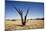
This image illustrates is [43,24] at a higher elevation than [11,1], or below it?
below

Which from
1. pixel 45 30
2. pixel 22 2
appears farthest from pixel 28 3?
pixel 45 30

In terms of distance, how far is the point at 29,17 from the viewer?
4.14 ft

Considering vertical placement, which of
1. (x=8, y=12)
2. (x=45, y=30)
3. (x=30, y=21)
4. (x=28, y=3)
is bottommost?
(x=45, y=30)

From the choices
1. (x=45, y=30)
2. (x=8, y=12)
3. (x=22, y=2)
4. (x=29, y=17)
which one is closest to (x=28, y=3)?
(x=22, y=2)

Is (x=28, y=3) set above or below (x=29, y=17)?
above

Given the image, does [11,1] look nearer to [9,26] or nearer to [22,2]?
[22,2]

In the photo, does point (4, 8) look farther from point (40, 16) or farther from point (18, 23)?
point (40, 16)

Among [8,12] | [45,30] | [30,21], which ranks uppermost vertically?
[8,12]

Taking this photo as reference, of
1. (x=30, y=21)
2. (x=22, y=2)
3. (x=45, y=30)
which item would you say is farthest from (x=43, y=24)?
(x=22, y=2)

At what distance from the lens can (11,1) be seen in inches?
48.5

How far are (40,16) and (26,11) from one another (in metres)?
0.20

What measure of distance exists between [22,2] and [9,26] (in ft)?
1.16

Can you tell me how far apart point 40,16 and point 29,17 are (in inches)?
6.1

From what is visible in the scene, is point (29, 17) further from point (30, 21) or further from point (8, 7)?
point (8, 7)
